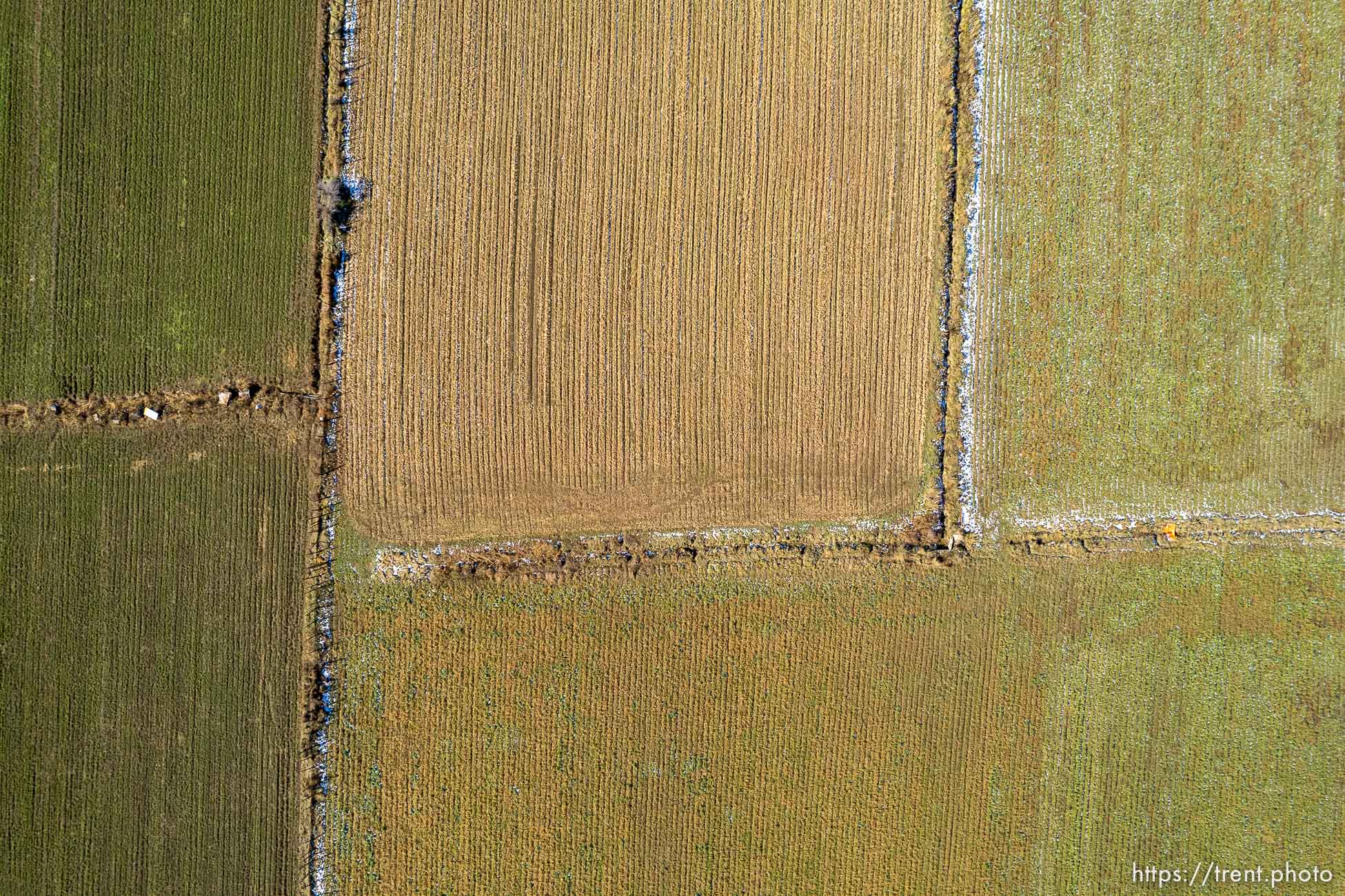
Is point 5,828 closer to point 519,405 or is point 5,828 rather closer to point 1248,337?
point 519,405

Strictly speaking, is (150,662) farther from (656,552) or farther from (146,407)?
(656,552)

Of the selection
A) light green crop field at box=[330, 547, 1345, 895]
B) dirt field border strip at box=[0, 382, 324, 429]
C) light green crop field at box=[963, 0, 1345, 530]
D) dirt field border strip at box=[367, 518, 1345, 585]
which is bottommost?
light green crop field at box=[330, 547, 1345, 895]

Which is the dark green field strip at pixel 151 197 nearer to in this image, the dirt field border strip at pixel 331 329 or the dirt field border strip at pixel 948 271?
the dirt field border strip at pixel 331 329

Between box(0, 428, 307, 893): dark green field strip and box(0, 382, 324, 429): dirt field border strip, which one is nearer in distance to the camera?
box(0, 428, 307, 893): dark green field strip

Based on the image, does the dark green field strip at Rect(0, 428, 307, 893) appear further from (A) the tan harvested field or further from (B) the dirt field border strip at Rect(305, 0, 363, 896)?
(A) the tan harvested field

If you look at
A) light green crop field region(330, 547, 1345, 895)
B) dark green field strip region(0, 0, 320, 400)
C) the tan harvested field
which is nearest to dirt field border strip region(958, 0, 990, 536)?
the tan harvested field

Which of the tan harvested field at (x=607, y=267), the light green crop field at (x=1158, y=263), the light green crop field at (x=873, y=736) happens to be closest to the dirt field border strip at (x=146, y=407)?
the tan harvested field at (x=607, y=267)
